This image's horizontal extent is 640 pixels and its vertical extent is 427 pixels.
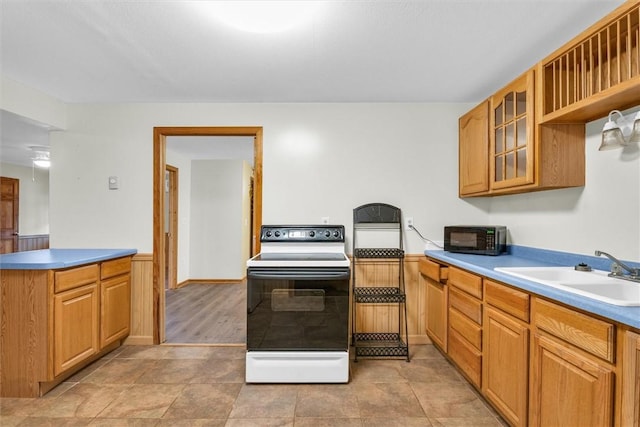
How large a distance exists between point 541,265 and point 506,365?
0.70 metres

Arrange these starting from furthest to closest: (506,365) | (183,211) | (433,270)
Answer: (183,211), (433,270), (506,365)

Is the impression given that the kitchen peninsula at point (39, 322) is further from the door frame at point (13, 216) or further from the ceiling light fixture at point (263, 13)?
the door frame at point (13, 216)

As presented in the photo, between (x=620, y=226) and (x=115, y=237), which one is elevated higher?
(x=620, y=226)

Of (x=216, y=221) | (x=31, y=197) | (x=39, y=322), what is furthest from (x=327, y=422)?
(x=31, y=197)

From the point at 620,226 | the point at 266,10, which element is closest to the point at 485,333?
the point at 620,226

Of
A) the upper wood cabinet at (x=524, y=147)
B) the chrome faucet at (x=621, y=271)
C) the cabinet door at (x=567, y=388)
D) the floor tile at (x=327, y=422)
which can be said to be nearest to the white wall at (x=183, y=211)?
the floor tile at (x=327, y=422)

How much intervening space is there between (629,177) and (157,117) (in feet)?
11.2

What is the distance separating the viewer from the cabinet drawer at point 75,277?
6.66 feet

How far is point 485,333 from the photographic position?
185 centimetres

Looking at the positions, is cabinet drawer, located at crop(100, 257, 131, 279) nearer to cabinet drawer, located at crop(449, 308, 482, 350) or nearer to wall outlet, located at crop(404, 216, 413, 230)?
wall outlet, located at crop(404, 216, 413, 230)

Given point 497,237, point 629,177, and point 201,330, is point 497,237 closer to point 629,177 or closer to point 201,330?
point 629,177

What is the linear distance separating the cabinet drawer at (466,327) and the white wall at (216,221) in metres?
3.67

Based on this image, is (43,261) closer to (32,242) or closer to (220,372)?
(220,372)

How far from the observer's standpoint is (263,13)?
5.12 feet
